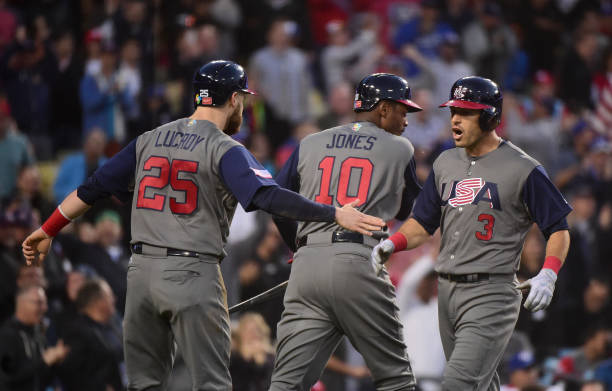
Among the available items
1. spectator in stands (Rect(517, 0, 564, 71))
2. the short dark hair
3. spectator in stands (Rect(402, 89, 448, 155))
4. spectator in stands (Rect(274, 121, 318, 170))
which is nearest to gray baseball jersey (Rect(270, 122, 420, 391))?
the short dark hair

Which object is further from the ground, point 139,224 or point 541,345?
point 139,224

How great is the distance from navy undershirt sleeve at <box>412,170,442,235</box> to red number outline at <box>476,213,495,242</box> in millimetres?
389

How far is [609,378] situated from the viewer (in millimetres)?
10719

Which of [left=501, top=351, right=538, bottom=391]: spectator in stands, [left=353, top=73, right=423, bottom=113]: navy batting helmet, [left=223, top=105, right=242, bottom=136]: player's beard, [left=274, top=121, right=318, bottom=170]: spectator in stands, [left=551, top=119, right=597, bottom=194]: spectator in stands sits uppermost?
[left=353, top=73, right=423, bottom=113]: navy batting helmet

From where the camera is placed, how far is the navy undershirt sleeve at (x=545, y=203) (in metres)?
6.35

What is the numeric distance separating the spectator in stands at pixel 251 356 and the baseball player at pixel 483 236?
3.64 meters

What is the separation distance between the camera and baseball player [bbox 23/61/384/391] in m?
6.07

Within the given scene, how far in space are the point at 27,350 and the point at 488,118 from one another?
4258 millimetres

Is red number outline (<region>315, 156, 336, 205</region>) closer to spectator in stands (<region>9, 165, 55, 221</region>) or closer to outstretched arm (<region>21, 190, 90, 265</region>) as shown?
outstretched arm (<region>21, 190, 90, 265</region>)

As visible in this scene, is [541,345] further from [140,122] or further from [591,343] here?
[140,122]

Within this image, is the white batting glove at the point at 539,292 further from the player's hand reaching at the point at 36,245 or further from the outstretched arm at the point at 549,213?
the player's hand reaching at the point at 36,245

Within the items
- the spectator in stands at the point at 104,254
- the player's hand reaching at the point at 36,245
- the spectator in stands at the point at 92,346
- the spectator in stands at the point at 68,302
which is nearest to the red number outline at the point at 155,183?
the player's hand reaching at the point at 36,245

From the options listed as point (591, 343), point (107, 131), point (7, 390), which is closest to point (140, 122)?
point (107, 131)

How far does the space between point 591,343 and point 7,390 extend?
6198mm
